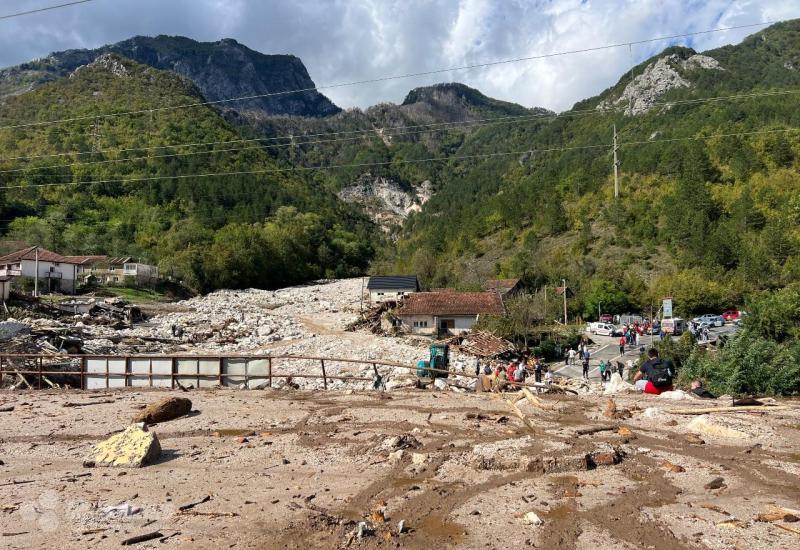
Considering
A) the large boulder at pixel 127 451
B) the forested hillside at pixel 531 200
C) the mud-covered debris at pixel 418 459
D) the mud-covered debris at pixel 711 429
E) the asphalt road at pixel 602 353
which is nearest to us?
the mud-covered debris at pixel 418 459

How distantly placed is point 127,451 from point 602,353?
103 feet

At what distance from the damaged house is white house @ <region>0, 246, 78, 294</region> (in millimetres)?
31630

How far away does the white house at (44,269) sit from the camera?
46938 mm

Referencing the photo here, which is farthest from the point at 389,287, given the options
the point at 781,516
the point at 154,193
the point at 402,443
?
the point at 154,193

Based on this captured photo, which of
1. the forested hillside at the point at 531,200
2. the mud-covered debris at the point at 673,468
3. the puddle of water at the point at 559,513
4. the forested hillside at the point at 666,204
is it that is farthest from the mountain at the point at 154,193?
the puddle of water at the point at 559,513

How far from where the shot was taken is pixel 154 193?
90562mm

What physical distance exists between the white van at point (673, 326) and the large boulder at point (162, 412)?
32174 mm

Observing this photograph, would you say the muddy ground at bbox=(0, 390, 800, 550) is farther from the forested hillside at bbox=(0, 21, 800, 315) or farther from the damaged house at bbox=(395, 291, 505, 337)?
the forested hillside at bbox=(0, 21, 800, 315)

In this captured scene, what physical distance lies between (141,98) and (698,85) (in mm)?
114039

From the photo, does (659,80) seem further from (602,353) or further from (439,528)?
(439,528)

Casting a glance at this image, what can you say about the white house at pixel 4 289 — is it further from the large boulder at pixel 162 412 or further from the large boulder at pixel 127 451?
the large boulder at pixel 127 451

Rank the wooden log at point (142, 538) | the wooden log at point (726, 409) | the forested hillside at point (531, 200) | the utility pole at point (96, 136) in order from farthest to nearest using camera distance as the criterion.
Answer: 1. the utility pole at point (96, 136)
2. the forested hillside at point (531, 200)
3. the wooden log at point (726, 409)
4. the wooden log at point (142, 538)

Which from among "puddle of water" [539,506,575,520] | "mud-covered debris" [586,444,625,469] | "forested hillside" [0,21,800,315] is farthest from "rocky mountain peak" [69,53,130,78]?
"puddle of water" [539,506,575,520]

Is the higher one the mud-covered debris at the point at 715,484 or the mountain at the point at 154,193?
the mountain at the point at 154,193
